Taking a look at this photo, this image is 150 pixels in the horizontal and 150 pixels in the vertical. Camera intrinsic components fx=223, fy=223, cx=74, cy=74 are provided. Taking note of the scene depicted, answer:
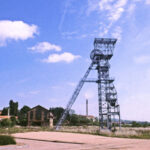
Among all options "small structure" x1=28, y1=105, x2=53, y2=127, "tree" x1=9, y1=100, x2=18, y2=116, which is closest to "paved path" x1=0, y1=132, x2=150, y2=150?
"small structure" x1=28, y1=105, x2=53, y2=127

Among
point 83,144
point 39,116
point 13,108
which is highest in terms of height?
point 13,108

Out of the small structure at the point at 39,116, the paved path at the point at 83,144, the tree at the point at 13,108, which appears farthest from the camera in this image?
the tree at the point at 13,108

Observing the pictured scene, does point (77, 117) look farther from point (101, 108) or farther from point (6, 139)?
point (6, 139)

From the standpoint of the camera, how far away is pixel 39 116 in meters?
60.7

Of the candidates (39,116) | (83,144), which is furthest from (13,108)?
(83,144)

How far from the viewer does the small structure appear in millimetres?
60312

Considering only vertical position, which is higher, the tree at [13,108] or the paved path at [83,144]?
the tree at [13,108]

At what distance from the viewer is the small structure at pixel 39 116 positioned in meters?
60.3

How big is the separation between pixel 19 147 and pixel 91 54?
29563mm

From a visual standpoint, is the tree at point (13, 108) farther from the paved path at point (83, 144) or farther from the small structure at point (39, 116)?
the paved path at point (83, 144)

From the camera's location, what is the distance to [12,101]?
328 ft

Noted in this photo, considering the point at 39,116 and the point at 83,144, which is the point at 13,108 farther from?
the point at 83,144

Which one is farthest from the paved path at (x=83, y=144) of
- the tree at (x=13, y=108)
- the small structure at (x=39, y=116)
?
the tree at (x=13, y=108)

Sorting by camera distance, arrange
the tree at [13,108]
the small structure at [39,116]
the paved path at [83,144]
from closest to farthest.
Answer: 1. the paved path at [83,144]
2. the small structure at [39,116]
3. the tree at [13,108]
